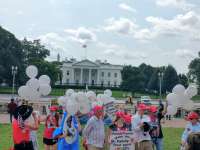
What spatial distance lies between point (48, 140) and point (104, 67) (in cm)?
13933

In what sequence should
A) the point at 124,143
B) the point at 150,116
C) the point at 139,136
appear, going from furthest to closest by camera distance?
the point at 150,116
the point at 139,136
the point at 124,143

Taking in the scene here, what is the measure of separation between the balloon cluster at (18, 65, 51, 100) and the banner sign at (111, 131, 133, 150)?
220 cm

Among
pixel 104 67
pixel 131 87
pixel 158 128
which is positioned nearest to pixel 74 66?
pixel 104 67

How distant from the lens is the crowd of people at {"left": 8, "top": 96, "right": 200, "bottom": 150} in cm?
1057

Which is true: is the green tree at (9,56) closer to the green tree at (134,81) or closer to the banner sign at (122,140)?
the green tree at (134,81)

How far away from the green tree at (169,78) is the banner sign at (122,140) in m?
101

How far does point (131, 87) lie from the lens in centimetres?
12381

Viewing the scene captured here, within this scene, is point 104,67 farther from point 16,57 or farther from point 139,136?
point 139,136

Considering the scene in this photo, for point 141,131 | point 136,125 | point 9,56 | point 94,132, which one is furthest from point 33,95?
point 9,56

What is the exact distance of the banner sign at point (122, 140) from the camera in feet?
37.1

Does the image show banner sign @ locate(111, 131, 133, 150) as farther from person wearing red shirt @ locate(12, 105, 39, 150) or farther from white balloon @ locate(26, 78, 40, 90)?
white balloon @ locate(26, 78, 40, 90)

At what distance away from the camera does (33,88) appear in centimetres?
1230

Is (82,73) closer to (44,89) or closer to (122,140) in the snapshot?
(44,89)

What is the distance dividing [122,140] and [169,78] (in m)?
102
